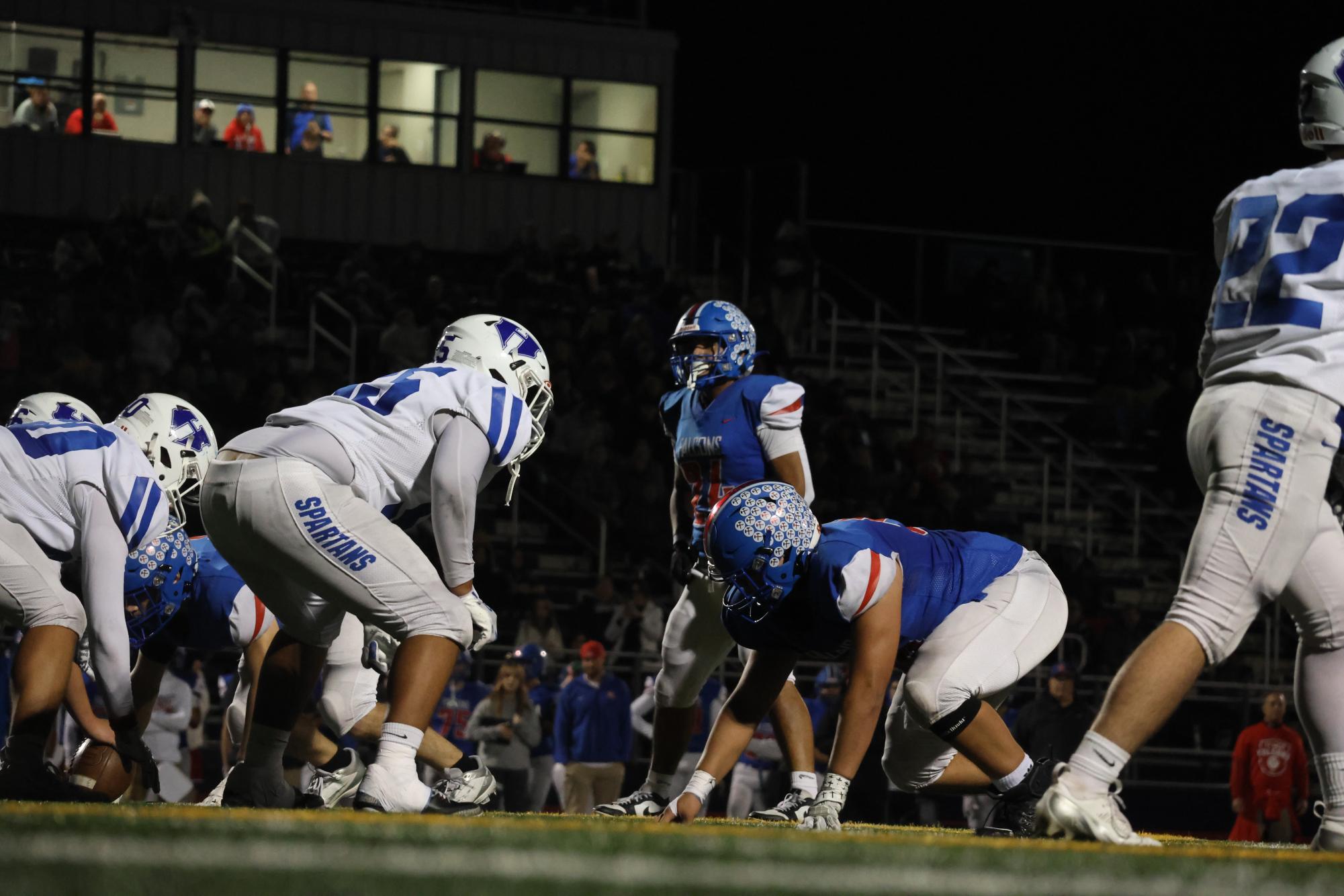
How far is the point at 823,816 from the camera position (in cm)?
616

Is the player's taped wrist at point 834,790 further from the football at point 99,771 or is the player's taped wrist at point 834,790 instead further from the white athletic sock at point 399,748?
the football at point 99,771

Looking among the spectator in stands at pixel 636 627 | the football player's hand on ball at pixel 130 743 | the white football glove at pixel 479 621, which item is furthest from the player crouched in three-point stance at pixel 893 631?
the spectator in stands at pixel 636 627

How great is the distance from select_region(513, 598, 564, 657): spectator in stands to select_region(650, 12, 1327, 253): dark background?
1388 cm

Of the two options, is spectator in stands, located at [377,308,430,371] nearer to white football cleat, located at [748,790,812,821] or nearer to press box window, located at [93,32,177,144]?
press box window, located at [93,32,177,144]

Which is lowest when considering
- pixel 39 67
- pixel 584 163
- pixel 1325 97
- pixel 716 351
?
pixel 716 351

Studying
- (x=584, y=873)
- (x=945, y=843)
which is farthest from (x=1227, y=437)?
(x=584, y=873)

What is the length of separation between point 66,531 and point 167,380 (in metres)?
12.4

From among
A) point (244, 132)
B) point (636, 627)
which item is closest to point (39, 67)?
point (244, 132)

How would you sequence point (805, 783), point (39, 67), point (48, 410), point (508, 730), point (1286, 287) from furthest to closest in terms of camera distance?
point (39, 67)
point (508, 730)
point (48, 410)
point (805, 783)
point (1286, 287)

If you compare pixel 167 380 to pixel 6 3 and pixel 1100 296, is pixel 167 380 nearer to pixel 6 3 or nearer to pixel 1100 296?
pixel 6 3

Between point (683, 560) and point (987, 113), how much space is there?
22.5 metres

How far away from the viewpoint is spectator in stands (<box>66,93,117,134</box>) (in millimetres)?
25953

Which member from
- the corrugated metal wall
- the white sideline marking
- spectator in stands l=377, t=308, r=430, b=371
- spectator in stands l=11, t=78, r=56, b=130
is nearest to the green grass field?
the white sideline marking

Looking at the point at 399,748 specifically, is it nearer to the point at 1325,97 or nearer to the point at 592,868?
the point at 592,868
